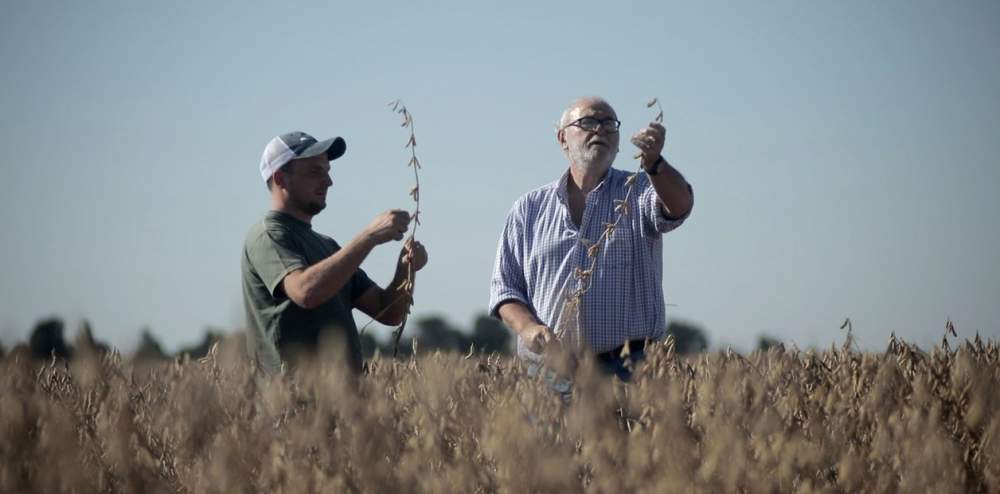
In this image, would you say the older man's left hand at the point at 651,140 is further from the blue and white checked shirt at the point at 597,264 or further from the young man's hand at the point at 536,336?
the young man's hand at the point at 536,336

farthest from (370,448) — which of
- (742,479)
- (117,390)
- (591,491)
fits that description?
(117,390)

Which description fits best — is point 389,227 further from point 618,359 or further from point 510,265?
point 618,359

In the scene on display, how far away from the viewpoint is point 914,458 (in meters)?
2.43

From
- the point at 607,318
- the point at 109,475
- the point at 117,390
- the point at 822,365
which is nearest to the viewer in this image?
the point at 109,475

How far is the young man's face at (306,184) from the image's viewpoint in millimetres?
4207

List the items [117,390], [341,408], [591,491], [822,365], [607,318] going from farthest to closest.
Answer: [607,318] < [822,365] < [117,390] < [341,408] < [591,491]

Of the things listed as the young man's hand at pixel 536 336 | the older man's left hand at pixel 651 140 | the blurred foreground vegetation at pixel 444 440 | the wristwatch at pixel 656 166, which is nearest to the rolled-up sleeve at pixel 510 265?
the young man's hand at pixel 536 336

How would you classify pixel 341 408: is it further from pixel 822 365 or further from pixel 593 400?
pixel 822 365

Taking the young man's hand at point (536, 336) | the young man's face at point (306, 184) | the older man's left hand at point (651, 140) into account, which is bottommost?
the young man's hand at point (536, 336)

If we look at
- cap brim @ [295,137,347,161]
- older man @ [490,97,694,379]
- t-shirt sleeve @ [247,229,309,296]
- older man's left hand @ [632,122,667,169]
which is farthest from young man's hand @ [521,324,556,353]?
cap brim @ [295,137,347,161]

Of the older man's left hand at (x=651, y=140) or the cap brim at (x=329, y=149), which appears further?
the cap brim at (x=329, y=149)

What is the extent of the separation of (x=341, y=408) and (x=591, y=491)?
0.50 meters

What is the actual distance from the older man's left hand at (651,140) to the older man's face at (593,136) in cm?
75

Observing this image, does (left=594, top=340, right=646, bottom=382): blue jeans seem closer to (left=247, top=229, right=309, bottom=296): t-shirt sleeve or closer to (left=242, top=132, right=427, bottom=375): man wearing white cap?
(left=242, top=132, right=427, bottom=375): man wearing white cap
